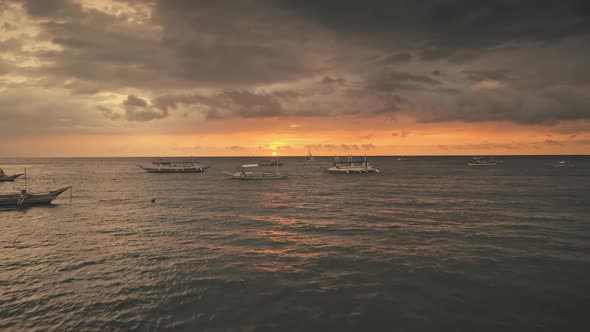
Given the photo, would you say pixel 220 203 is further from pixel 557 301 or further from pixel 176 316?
pixel 557 301

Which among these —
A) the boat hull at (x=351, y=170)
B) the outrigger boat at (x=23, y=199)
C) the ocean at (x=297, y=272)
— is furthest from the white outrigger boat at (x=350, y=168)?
the outrigger boat at (x=23, y=199)

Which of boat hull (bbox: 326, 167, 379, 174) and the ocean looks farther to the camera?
boat hull (bbox: 326, 167, 379, 174)

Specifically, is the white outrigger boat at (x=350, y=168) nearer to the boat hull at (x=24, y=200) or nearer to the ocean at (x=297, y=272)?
the ocean at (x=297, y=272)

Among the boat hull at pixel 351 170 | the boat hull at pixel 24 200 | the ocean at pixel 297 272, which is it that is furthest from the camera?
the boat hull at pixel 351 170

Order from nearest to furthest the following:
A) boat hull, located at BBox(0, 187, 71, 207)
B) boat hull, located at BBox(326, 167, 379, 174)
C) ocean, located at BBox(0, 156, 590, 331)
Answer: ocean, located at BBox(0, 156, 590, 331) → boat hull, located at BBox(0, 187, 71, 207) → boat hull, located at BBox(326, 167, 379, 174)

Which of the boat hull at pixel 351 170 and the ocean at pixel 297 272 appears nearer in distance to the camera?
the ocean at pixel 297 272

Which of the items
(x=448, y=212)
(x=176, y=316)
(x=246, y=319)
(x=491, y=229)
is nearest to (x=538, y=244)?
(x=491, y=229)

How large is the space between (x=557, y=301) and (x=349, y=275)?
974 cm

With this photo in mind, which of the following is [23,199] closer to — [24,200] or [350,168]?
[24,200]

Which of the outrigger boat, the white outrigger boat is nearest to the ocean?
the outrigger boat

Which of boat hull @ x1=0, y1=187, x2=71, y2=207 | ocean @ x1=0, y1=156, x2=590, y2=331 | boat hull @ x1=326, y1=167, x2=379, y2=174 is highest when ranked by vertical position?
boat hull @ x1=326, y1=167, x2=379, y2=174

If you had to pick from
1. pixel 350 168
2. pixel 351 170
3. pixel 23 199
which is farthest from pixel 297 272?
pixel 350 168

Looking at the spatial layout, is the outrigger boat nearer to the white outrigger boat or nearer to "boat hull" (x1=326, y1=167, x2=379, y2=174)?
"boat hull" (x1=326, y1=167, x2=379, y2=174)

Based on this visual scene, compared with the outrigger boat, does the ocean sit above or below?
below
